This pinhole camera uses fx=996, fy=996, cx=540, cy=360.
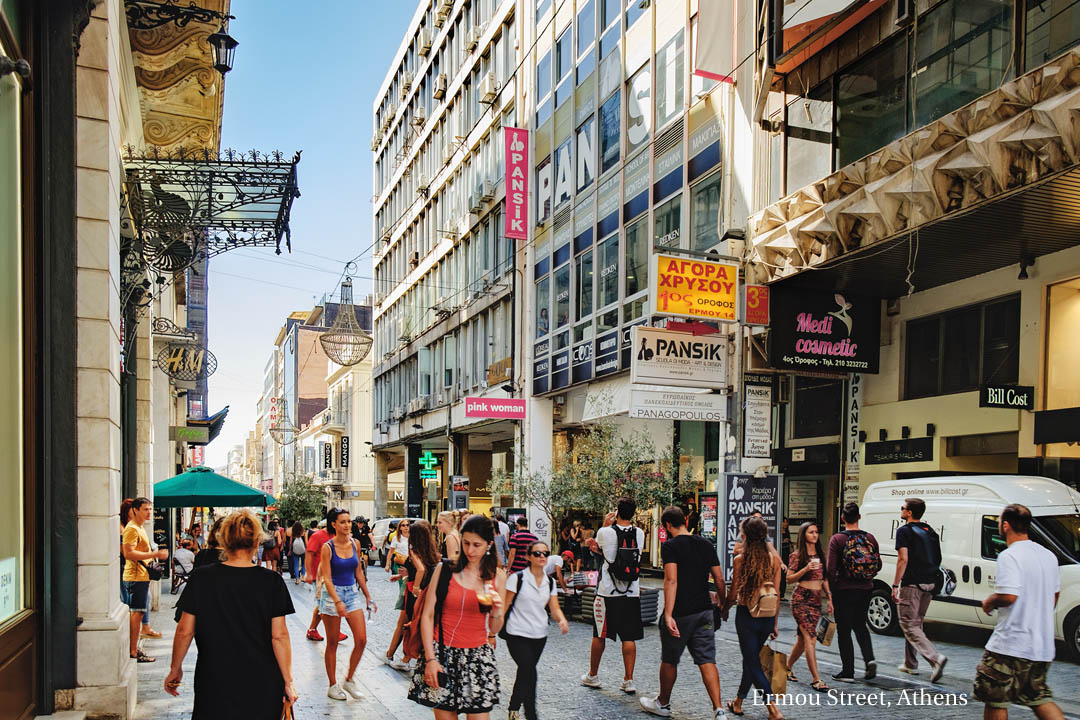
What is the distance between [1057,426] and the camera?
13.7 m

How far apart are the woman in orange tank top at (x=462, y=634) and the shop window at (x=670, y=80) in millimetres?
17179

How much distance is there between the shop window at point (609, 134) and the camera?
24656mm

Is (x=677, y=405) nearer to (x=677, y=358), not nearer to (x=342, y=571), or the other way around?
(x=677, y=358)

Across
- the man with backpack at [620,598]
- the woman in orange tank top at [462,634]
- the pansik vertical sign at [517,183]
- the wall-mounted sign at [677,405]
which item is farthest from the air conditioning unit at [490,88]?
the woman in orange tank top at [462,634]

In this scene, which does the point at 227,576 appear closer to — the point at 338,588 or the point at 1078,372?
the point at 338,588

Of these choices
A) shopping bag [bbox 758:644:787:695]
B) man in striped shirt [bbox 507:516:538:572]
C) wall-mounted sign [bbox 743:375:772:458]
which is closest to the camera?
shopping bag [bbox 758:644:787:695]

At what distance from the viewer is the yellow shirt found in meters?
11.0

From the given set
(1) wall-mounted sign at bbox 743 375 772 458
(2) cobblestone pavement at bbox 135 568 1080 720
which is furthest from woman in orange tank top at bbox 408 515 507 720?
(1) wall-mounted sign at bbox 743 375 772 458

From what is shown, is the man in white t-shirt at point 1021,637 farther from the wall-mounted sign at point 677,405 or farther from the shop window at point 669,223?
the shop window at point 669,223

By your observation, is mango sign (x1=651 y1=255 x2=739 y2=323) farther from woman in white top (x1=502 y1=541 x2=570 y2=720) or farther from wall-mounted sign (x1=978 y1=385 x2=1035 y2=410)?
woman in white top (x1=502 y1=541 x2=570 y2=720)

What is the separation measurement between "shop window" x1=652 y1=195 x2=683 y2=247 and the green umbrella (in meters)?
10.1

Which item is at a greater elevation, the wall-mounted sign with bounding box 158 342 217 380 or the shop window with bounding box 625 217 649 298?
the shop window with bounding box 625 217 649 298

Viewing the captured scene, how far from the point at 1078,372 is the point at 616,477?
772 cm

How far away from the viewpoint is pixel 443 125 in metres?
42.1
